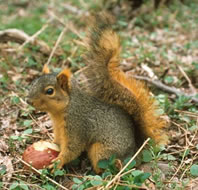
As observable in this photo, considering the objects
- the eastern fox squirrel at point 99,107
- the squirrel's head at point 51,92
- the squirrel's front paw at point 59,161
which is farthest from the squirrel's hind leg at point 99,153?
the squirrel's head at point 51,92

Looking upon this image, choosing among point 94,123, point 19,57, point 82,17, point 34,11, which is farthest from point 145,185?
point 34,11

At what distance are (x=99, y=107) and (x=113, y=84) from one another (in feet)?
0.66

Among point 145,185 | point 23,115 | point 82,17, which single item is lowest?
point 145,185

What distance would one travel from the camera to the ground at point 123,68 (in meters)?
2.34

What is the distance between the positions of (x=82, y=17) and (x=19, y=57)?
1749mm

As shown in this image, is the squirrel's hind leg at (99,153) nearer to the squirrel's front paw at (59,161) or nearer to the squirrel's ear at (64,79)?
the squirrel's front paw at (59,161)

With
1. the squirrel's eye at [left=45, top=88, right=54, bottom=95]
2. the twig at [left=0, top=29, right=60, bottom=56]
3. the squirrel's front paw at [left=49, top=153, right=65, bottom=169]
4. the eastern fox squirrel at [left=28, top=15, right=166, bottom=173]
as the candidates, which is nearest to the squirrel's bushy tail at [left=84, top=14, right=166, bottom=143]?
the eastern fox squirrel at [left=28, top=15, right=166, bottom=173]

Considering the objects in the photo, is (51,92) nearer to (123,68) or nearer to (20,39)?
(123,68)

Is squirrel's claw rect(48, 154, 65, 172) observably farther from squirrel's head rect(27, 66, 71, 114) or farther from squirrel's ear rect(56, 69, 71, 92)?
squirrel's ear rect(56, 69, 71, 92)

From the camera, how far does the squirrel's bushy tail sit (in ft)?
7.86

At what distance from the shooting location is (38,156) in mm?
2369

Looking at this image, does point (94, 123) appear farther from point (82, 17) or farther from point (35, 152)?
point (82, 17)

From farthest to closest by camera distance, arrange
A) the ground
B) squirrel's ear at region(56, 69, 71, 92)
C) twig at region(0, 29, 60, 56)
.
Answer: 1. twig at region(0, 29, 60, 56)
2. squirrel's ear at region(56, 69, 71, 92)
3. the ground

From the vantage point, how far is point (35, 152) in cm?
236
